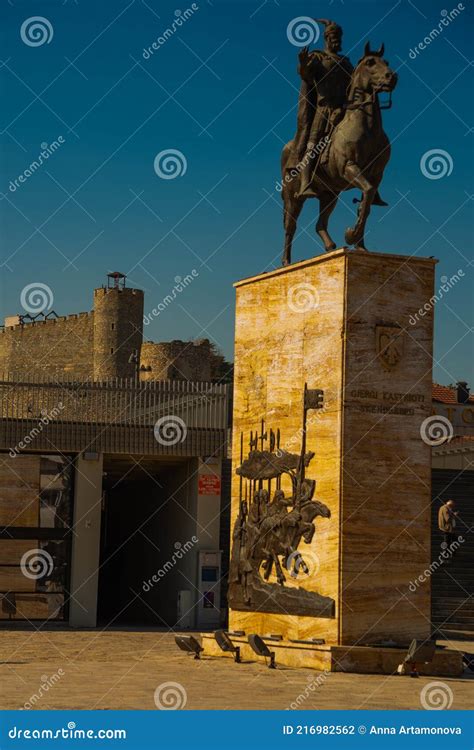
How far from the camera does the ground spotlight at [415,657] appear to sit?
55.9ft

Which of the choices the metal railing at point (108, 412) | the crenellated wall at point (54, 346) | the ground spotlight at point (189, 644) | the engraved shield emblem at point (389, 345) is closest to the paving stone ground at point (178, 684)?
the ground spotlight at point (189, 644)

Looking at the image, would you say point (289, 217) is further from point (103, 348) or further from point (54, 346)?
point (54, 346)

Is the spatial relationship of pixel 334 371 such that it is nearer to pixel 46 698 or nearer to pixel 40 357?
pixel 46 698

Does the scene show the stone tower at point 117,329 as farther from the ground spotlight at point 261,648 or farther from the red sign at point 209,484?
the ground spotlight at point 261,648

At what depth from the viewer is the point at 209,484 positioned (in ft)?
91.1

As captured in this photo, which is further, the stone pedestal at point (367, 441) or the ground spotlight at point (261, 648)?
the ground spotlight at point (261, 648)

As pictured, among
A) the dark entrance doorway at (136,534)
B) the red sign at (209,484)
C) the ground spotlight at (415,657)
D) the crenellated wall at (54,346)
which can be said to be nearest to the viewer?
the ground spotlight at (415,657)

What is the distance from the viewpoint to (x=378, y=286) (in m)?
18.1

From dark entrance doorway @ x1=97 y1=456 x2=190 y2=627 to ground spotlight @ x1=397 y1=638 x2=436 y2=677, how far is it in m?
11.5

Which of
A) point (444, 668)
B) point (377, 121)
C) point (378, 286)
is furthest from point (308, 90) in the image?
point (444, 668)

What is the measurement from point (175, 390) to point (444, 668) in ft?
39.3

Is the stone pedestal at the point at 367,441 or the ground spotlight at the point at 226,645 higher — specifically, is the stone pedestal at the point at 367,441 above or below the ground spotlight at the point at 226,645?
above

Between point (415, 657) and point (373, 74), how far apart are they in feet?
23.6

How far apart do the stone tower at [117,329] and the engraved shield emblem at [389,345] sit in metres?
61.0
